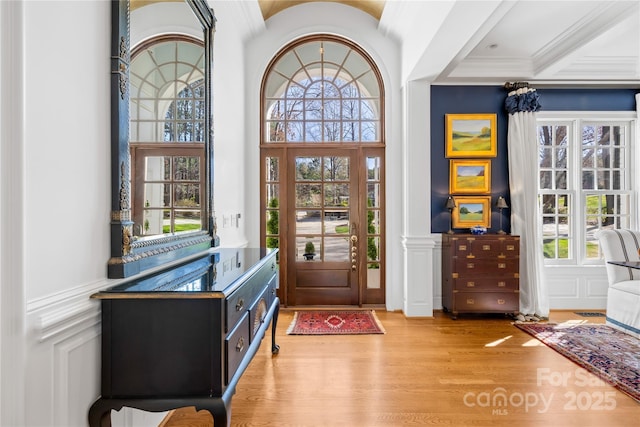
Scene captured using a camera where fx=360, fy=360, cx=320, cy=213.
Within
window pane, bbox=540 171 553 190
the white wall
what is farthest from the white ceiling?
the white wall

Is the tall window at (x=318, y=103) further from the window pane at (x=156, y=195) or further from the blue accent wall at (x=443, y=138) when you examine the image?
the window pane at (x=156, y=195)

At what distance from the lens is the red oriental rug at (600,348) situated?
2609 millimetres

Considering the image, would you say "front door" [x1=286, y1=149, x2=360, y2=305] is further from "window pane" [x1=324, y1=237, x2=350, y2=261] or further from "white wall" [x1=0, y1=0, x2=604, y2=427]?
"white wall" [x1=0, y1=0, x2=604, y2=427]

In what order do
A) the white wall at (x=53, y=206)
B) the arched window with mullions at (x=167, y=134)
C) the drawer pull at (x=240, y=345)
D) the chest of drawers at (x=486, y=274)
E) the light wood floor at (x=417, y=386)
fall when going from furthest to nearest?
the chest of drawers at (x=486, y=274)
the light wood floor at (x=417, y=386)
the arched window with mullions at (x=167, y=134)
the drawer pull at (x=240, y=345)
the white wall at (x=53, y=206)

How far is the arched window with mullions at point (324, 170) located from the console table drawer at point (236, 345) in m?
2.65

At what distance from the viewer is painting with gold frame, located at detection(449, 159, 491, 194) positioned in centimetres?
436

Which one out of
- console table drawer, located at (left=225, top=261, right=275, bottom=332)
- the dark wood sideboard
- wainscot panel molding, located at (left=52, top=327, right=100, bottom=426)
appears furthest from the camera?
console table drawer, located at (left=225, top=261, right=275, bottom=332)

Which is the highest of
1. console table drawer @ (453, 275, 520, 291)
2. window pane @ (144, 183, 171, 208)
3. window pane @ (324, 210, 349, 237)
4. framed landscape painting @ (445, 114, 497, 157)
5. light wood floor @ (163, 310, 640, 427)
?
framed landscape painting @ (445, 114, 497, 157)

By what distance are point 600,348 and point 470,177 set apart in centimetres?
212

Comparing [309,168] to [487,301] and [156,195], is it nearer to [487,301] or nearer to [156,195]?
[487,301]

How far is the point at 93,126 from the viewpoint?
1.44 m

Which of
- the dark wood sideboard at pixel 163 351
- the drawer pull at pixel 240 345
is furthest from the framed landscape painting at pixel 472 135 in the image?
the dark wood sideboard at pixel 163 351

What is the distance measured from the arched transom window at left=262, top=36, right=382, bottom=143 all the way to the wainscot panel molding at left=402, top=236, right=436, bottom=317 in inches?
53.4

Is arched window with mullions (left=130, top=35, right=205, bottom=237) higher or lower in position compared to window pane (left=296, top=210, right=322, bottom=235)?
higher
